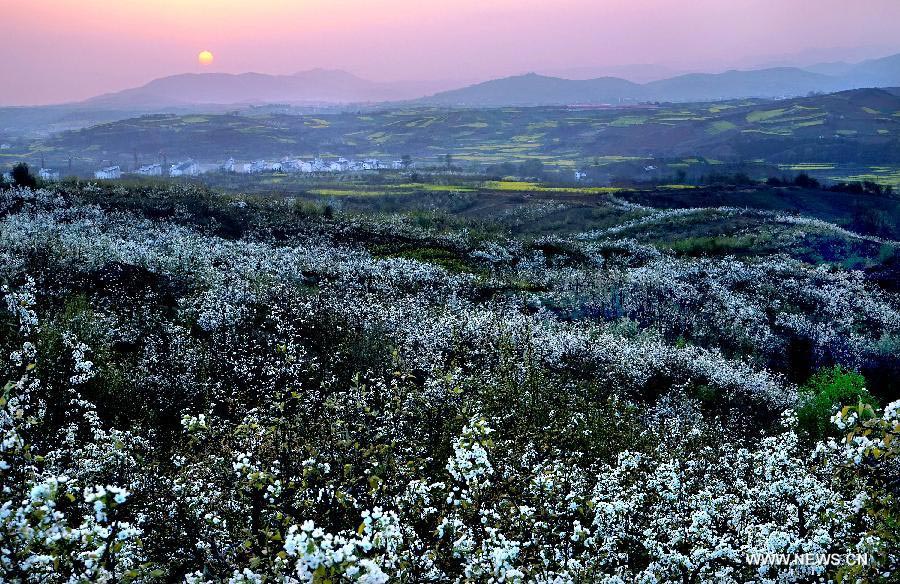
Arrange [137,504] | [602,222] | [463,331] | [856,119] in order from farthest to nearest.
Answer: [856,119] → [602,222] → [463,331] → [137,504]

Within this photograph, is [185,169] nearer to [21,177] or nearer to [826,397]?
[21,177]

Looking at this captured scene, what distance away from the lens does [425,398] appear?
18312 millimetres

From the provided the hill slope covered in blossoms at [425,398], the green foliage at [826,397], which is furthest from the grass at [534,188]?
the green foliage at [826,397]

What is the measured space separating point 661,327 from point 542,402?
2511 centimetres

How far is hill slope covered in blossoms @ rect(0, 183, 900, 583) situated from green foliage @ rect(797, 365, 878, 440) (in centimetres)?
23

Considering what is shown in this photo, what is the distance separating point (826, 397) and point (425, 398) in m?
25.1

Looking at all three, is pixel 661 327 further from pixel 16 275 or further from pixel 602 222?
pixel 602 222

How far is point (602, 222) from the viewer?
94.2m

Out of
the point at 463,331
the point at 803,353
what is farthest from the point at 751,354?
the point at 463,331

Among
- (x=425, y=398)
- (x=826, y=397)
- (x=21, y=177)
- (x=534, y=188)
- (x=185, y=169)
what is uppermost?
(x=185, y=169)

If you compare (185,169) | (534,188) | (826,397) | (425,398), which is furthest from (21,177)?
(185,169)

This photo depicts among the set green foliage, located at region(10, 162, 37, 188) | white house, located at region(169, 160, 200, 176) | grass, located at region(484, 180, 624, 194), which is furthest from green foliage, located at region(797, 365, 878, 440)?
white house, located at region(169, 160, 200, 176)

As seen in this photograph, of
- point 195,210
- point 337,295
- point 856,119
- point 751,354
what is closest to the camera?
point 337,295

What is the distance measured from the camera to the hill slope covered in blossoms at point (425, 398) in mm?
9242
